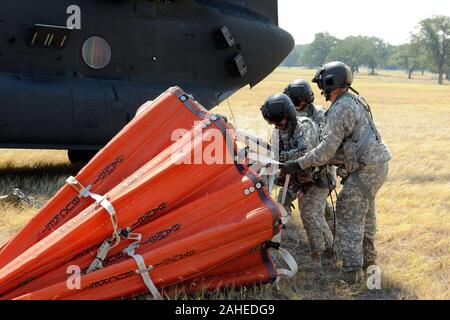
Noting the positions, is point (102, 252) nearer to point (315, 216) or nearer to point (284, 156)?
point (284, 156)

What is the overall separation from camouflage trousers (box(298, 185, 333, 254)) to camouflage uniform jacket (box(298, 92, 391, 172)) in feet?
2.46

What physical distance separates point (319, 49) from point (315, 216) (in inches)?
5590

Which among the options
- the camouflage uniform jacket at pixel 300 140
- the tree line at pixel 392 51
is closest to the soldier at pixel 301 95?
the camouflage uniform jacket at pixel 300 140

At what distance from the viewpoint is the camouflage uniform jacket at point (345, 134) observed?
5055 mm

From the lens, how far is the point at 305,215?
229 inches

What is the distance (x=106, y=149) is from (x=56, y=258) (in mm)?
1033

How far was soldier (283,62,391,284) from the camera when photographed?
200 inches

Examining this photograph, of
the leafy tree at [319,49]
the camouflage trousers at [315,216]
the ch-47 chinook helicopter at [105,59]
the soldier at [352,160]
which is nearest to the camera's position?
the soldier at [352,160]

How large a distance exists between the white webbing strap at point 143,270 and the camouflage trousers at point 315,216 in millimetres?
2093

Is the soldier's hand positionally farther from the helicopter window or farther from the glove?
the helicopter window

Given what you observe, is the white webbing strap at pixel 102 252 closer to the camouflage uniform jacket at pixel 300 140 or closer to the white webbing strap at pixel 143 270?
the white webbing strap at pixel 143 270

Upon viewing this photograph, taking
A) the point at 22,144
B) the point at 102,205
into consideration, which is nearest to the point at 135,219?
the point at 102,205

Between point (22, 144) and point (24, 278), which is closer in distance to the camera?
point (24, 278)

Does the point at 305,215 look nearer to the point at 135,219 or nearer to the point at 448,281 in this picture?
the point at 448,281
